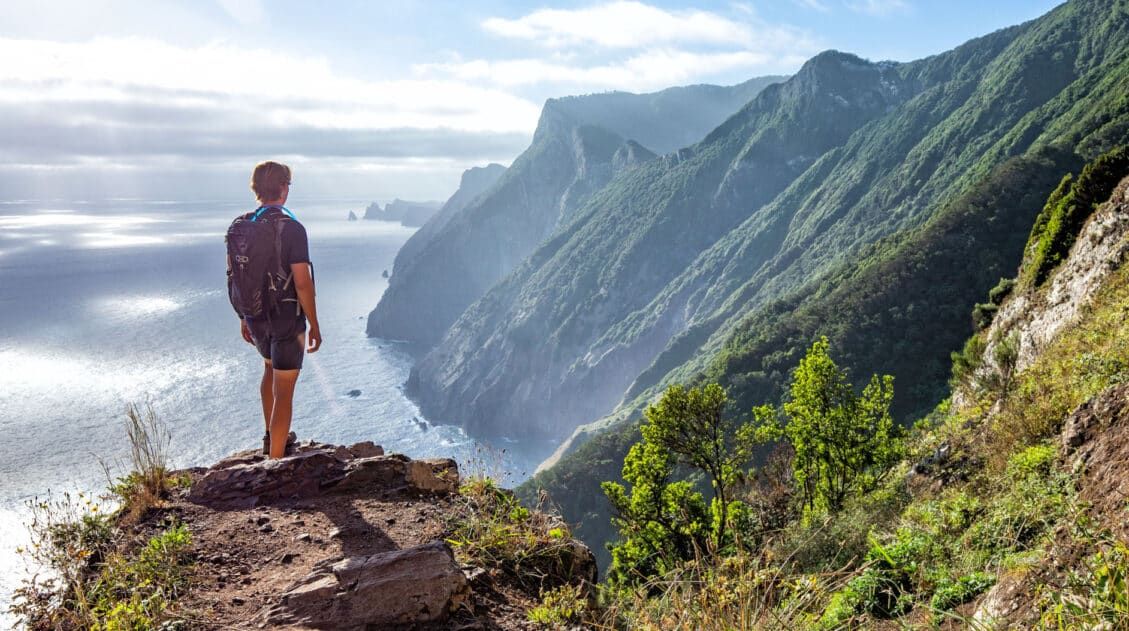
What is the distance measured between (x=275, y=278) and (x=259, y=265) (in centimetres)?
18

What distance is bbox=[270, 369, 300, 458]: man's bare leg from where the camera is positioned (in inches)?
251

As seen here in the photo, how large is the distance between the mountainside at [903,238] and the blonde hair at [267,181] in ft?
214

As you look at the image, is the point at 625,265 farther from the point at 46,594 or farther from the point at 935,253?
the point at 46,594

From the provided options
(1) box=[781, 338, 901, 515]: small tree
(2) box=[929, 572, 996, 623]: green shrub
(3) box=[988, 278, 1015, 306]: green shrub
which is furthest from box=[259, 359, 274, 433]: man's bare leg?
(3) box=[988, 278, 1015, 306]: green shrub

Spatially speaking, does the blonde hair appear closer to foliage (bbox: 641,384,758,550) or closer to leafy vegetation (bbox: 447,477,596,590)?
leafy vegetation (bbox: 447,477,596,590)

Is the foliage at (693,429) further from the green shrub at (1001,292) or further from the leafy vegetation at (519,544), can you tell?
the leafy vegetation at (519,544)

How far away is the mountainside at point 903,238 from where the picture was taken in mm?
74938

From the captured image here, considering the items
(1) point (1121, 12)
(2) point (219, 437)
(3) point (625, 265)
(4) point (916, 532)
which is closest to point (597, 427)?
(2) point (219, 437)

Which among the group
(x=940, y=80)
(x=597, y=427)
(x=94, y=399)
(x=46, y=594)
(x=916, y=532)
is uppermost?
(x=940, y=80)

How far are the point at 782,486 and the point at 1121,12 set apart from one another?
180164mm

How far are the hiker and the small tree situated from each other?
51.6 feet

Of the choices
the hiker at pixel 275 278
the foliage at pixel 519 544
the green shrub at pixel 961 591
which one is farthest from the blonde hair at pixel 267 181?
the green shrub at pixel 961 591

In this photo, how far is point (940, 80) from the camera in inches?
7653

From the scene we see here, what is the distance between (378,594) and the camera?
3652 millimetres
